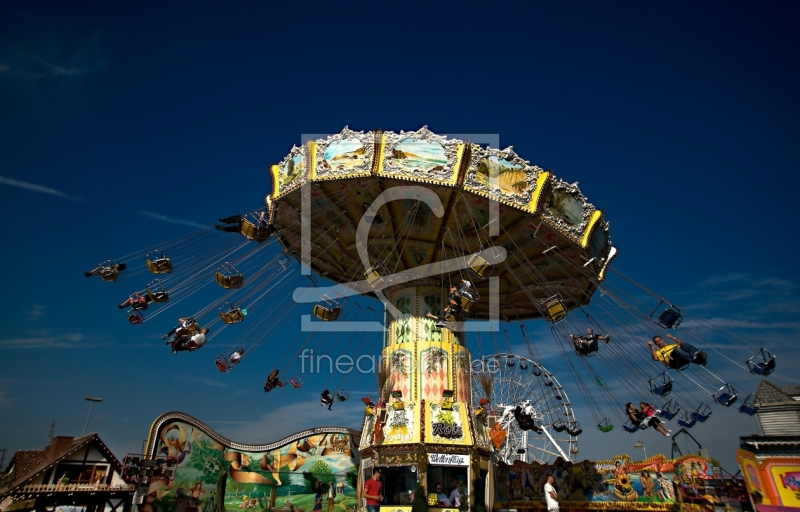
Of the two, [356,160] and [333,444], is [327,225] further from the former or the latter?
[333,444]

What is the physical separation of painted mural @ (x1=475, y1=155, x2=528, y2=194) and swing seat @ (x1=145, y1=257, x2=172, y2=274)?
8998 millimetres

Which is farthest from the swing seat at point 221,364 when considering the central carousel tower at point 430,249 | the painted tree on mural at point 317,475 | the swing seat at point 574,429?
the swing seat at point 574,429

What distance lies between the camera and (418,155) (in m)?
13.2

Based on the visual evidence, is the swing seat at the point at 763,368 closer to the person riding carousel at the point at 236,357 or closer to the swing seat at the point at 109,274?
the person riding carousel at the point at 236,357

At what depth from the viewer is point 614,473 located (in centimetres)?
1598

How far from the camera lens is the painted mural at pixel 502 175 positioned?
13.2m

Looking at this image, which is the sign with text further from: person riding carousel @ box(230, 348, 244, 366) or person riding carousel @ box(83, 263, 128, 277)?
person riding carousel @ box(83, 263, 128, 277)

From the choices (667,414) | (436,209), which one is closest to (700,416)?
(667,414)

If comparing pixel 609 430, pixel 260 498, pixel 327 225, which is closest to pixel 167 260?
pixel 327 225

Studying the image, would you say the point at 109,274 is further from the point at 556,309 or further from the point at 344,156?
the point at 556,309

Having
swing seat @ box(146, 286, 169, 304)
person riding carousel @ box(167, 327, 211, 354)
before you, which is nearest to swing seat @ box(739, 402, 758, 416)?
person riding carousel @ box(167, 327, 211, 354)

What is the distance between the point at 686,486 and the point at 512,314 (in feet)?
27.1

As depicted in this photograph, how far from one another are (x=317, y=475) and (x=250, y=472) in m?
2.43

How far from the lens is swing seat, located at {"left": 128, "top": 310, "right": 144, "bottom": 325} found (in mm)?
14258
